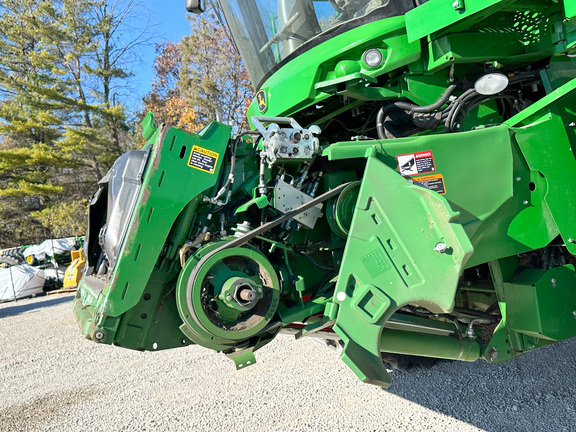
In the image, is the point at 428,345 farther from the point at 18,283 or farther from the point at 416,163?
the point at 18,283

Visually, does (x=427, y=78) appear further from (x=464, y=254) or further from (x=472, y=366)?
(x=472, y=366)

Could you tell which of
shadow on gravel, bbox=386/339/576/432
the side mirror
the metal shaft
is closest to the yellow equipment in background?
the side mirror

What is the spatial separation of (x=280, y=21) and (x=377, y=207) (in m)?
1.96

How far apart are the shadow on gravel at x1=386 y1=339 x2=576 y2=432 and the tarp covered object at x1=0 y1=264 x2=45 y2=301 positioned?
11.3 m

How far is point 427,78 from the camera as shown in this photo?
298cm

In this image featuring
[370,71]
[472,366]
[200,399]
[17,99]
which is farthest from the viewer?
[17,99]

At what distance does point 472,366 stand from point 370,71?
2.76m

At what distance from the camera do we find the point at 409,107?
9.69ft

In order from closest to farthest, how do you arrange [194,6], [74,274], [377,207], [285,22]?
1. [377,207]
2. [285,22]
3. [194,6]
4. [74,274]

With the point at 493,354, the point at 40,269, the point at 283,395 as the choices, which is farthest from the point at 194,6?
the point at 40,269

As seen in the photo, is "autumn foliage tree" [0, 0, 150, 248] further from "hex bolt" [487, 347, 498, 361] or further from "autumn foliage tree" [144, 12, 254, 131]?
"hex bolt" [487, 347, 498, 361]

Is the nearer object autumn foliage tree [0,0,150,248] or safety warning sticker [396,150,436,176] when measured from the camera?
safety warning sticker [396,150,436,176]

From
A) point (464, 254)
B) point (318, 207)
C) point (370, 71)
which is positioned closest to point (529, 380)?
point (464, 254)

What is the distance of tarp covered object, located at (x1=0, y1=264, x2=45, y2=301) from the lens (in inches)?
476
